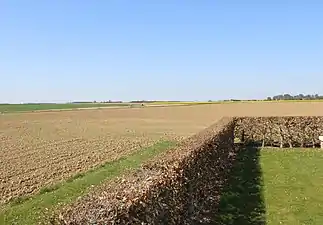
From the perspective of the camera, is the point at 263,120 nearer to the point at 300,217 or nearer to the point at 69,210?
the point at 300,217

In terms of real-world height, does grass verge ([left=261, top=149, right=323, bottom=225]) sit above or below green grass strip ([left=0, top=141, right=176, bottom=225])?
above

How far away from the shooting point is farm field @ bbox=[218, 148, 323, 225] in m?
8.35

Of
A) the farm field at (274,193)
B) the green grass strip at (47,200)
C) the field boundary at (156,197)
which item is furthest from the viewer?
the green grass strip at (47,200)

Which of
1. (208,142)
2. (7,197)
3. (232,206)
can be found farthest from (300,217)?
(7,197)

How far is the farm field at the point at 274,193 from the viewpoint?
8346mm

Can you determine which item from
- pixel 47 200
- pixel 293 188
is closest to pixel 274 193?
pixel 293 188

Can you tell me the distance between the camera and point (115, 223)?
3.39 metres

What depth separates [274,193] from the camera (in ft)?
34.4

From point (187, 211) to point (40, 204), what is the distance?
16.4ft

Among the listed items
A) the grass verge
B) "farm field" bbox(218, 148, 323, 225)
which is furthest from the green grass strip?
the grass verge

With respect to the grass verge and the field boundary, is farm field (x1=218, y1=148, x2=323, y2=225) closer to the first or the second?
the grass verge

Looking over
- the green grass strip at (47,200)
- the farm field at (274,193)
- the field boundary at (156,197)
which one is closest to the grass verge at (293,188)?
the farm field at (274,193)

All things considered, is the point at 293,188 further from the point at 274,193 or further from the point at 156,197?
the point at 156,197

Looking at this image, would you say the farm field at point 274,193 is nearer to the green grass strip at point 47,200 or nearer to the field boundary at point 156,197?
the field boundary at point 156,197
